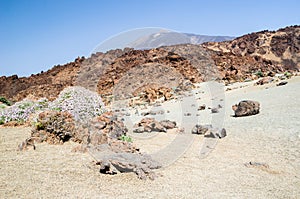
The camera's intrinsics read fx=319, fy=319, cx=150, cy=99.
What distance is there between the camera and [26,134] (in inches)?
278

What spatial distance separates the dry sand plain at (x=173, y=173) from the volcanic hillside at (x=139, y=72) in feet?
52.6

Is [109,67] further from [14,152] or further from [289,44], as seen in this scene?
[289,44]

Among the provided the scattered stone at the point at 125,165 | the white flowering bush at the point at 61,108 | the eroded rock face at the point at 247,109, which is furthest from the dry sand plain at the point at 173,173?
the eroded rock face at the point at 247,109

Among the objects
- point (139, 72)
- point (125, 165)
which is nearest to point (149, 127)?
point (125, 165)

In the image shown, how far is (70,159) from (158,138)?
3167 mm

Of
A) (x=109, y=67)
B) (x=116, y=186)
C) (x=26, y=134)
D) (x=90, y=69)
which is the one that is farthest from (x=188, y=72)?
(x=116, y=186)

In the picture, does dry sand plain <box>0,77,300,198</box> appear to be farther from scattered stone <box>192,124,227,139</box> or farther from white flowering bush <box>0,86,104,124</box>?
white flowering bush <box>0,86,104,124</box>

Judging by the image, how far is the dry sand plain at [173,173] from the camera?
4129 millimetres

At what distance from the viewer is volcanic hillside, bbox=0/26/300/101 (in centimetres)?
2903

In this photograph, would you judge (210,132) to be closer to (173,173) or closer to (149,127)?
(149,127)

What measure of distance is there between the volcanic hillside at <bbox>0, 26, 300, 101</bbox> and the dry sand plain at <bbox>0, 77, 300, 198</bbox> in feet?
52.6

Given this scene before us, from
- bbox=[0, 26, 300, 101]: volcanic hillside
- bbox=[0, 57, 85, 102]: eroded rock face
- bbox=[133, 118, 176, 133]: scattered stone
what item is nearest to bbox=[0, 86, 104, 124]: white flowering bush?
bbox=[133, 118, 176, 133]: scattered stone

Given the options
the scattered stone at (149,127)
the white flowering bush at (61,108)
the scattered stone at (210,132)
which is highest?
the white flowering bush at (61,108)

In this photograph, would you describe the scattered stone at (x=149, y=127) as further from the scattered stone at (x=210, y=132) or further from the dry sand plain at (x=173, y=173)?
the dry sand plain at (x=173, y=173)
